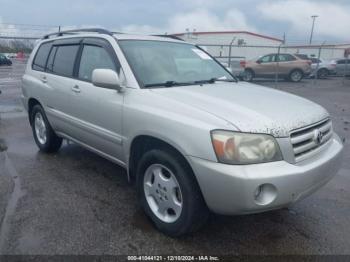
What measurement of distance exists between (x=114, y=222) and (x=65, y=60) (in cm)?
240

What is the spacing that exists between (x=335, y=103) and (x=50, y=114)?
32.3 ft

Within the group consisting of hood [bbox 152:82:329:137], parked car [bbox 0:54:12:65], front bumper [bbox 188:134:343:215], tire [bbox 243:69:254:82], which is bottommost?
parked car [bbox 0:54:12:65]

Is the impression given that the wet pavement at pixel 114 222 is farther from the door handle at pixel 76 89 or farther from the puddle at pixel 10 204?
the door handle at pixel 76 89

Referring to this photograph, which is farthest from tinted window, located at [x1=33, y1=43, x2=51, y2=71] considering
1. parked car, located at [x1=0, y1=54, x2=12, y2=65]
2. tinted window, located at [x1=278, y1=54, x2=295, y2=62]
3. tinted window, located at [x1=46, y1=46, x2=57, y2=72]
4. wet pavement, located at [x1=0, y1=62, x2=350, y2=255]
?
parked car, located at [x1=0, y1=54, x2=12, y2=65]

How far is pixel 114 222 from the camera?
3.41 metres

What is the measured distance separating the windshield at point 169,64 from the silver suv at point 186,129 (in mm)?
16

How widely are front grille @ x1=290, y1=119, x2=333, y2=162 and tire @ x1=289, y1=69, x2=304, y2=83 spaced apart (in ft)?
57.9

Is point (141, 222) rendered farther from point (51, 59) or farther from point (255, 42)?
point (255, 42)

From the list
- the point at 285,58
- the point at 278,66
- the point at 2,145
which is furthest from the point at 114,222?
the point at 285,58

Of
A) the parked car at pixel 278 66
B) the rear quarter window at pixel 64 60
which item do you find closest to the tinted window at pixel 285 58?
the parked car at pixel 278 66

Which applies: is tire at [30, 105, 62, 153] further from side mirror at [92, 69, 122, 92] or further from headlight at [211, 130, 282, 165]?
headlight at [211, 130, 282, 165]

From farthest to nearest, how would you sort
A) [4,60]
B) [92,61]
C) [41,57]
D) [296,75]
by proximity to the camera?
[4,60] → [296,75] → [41,57] → [92,61]

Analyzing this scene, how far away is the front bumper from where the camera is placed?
101 inches

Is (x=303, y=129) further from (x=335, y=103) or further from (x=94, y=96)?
(x=335, y=103)
